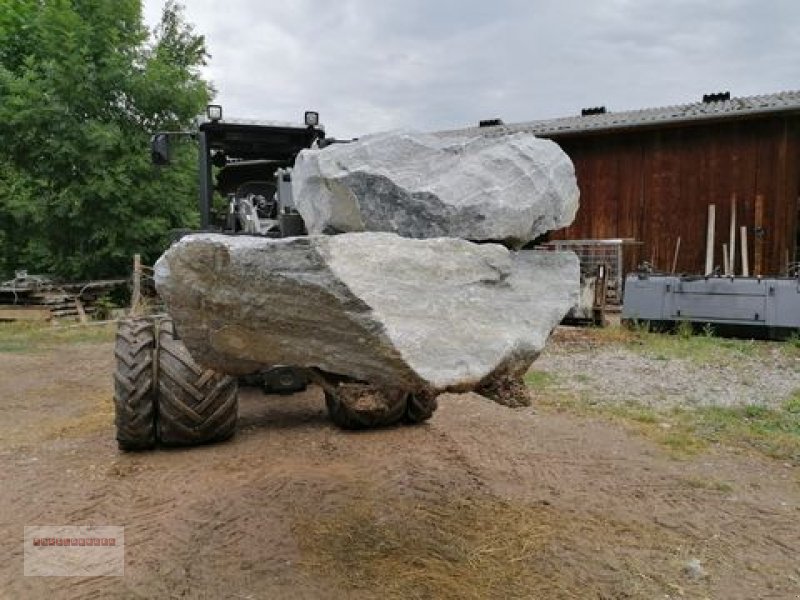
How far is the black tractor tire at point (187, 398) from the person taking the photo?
4.77 m

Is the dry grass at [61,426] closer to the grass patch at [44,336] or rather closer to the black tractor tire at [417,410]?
the black tractor tire at [417,410]

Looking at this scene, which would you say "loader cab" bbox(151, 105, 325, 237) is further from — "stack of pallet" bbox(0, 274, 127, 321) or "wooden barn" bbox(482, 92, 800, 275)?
"wooden barn" bbox(482, 92, 800, 275)

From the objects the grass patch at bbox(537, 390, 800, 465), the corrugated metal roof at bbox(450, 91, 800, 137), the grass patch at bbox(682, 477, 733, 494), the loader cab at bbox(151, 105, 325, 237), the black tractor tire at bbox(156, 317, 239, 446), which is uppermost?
the corrugated metal roof at bbox(450, 91, 800, 137)

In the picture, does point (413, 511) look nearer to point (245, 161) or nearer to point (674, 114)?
point (245, 161)

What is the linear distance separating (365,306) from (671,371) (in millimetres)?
6984

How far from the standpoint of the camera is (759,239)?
46.5 feet

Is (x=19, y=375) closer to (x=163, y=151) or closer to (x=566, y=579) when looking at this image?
(x=163, y=151)

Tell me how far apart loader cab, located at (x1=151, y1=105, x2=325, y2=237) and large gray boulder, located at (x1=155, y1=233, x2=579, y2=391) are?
299 cm

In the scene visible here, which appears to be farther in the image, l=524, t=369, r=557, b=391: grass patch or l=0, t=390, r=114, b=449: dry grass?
l=524, t=369, r=557, b=391: grass patch

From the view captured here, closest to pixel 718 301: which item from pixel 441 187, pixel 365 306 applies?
pixel 441 187

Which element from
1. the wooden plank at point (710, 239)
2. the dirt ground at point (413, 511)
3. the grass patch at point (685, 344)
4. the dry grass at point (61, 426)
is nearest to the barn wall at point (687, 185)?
the wooden plank at point (710, 239)

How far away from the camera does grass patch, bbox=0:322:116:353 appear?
1098 cm

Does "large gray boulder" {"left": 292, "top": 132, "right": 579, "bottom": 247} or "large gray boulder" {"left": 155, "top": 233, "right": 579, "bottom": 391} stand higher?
"large gray boulder" {"left": 292, "top": 132, "right": 579, "bottom": 247}

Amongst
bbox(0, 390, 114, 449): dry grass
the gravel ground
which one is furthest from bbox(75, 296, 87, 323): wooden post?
the gravel ground
